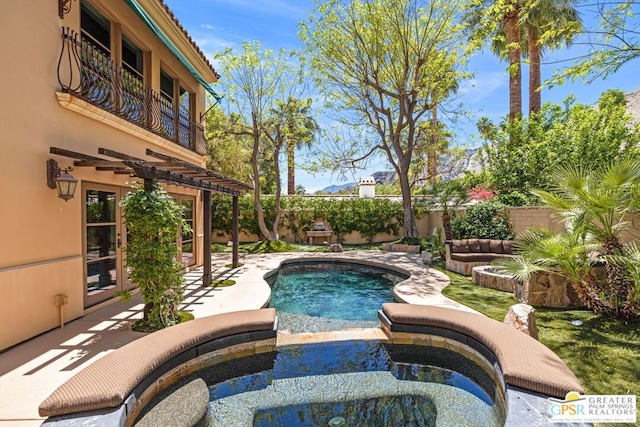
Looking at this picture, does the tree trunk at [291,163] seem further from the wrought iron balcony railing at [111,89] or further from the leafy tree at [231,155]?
the wrought iron balcony railing at [111,89]

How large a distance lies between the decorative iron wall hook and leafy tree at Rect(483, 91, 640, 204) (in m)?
14.5

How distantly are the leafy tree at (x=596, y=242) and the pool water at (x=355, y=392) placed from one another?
9.59ft

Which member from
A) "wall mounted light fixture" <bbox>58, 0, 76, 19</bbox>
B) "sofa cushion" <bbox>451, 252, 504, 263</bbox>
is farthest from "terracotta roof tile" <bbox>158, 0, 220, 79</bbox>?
"sofa cushion" <bbox>451, 252, 504, 263</bbox>

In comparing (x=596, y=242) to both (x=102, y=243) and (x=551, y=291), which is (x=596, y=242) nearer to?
(x=551, y=291)

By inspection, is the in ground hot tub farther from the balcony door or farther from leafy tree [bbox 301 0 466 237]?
leafy tree [bbox 301 0 466 237]

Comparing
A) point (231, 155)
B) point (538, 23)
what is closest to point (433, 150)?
point (538, 23)

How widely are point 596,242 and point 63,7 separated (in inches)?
430

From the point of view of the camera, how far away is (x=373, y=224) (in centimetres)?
2105

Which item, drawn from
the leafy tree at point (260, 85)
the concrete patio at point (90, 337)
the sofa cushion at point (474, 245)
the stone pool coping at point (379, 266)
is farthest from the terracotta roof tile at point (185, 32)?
the sofa cushion at point (474, 245)

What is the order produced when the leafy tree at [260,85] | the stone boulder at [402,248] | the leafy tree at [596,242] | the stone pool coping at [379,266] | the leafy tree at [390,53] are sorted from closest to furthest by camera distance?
1. the leafy tree at [596,242]
2. the stone pool coping at [379,266]
3. the leafy tree at [390,53]
4. the leafy tree at [260,85]
5. the stone boulder at [402,248]

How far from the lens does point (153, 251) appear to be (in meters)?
5.61

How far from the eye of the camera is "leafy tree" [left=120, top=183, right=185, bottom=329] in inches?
222

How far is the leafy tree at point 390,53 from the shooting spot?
1528cm

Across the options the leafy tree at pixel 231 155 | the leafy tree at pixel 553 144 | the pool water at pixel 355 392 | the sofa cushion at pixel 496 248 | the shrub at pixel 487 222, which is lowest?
the pool water at pixel 355 392
